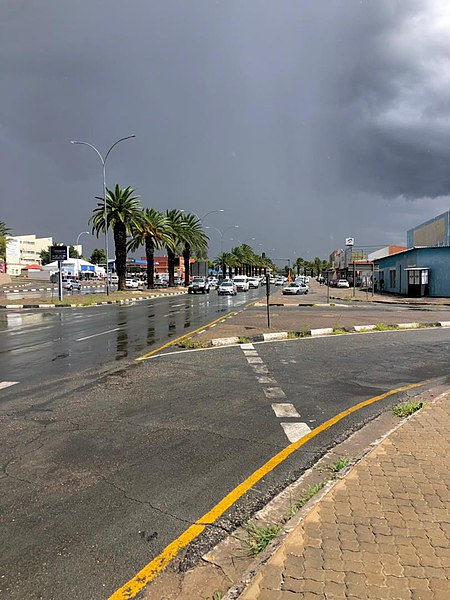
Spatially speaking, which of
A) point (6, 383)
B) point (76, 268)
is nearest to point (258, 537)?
point (6, 383)

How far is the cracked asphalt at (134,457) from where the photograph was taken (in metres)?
3.20

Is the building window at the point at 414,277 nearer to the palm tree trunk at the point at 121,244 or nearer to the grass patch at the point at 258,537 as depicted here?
the palm tree trunk at the point at 121,244

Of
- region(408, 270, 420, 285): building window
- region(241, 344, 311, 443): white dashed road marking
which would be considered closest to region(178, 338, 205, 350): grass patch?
region(241, 344, 311, 443): white dashed road marking

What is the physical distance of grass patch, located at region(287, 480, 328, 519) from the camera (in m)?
3.63

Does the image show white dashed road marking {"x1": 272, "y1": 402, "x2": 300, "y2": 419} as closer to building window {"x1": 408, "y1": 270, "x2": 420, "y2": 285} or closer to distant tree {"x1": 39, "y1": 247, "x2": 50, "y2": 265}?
building window {"x1": 408, "y1": 270, "x2": 420, "y2": 285}

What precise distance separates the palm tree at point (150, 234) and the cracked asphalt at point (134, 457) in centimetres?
4527

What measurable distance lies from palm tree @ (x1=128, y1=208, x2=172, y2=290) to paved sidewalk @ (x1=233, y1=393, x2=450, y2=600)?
163 ft

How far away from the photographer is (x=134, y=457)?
4.87 m

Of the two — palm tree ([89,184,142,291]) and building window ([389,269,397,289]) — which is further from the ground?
palm tree ([89,184,142,291])

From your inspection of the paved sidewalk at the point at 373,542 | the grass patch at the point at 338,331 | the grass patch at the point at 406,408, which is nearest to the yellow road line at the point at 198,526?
the paved sidewalk at the point at 373,542

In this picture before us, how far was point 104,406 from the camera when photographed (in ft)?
22.2

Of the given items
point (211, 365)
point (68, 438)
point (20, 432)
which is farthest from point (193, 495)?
point (211, 365)

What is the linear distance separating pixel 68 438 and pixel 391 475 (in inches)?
138

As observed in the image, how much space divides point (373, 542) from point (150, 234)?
52.9m
